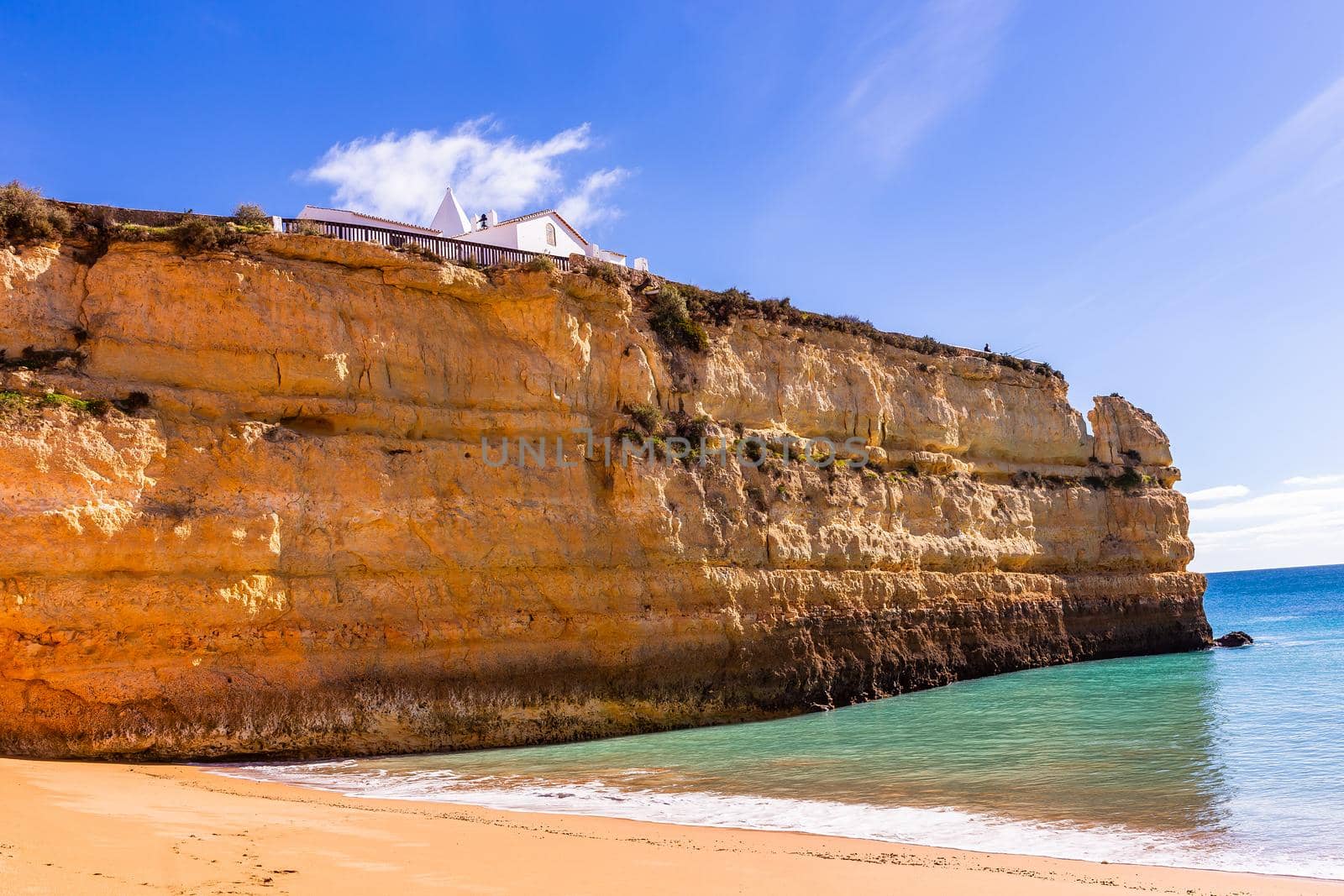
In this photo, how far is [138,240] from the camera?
14.4m

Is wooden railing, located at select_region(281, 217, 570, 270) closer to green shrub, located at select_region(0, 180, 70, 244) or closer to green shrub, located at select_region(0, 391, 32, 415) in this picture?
green shrub, located at select_region(0, 180, 70, 244)

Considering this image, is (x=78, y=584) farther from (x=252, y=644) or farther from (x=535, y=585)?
(x=535, y=585)

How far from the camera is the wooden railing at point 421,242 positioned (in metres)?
16.1

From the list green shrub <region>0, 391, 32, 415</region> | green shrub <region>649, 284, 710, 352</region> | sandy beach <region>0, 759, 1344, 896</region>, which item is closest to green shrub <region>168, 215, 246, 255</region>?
green shrub <region>0, 391, 32, 415</region>

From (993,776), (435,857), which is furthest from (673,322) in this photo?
(435,857)

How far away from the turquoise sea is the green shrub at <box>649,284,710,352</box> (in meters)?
8.07

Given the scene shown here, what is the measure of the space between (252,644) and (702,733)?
7.46m

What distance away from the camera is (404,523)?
15.1m

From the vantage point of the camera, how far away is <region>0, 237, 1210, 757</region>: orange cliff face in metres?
12.5

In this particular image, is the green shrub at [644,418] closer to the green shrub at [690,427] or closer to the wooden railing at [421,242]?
the green shrub at [690,427]

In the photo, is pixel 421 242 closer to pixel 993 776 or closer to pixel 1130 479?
pixel 993 776

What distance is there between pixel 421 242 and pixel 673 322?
220 inches

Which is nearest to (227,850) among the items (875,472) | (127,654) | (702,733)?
(127,654)

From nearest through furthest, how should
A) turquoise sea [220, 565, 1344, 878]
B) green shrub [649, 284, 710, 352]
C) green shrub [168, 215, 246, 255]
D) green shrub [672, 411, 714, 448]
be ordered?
turquoise sea [220, 565, 1344, 878], green shrub [168, 215, 246, 255], green shrub [672, 411, 714, 448], green shrub [649, 284, 710, 352]
